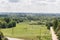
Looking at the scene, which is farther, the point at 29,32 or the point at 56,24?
the point at 56,24

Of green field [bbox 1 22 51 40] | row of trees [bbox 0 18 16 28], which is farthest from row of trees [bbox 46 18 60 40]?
row of trees [bbox 0 18 16 28]

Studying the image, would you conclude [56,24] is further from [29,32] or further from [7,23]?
[7,23]

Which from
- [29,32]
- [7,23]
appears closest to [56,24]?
[29,32]

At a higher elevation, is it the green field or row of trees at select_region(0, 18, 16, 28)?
row of trees at select_region(0, 18, 16, 28)

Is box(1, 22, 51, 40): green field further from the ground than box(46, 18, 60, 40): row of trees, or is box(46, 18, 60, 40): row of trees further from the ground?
box(46, 18, 60, 40): row of trees

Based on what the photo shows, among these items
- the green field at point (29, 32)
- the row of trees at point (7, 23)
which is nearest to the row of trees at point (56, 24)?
the green field at point (29, 32)

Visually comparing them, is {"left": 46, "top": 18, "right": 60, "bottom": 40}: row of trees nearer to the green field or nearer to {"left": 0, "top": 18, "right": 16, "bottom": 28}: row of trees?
the green field

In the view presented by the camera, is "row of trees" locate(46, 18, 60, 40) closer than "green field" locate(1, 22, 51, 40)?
No

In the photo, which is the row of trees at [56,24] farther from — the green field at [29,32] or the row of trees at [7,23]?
the row of trees at [7,23]
